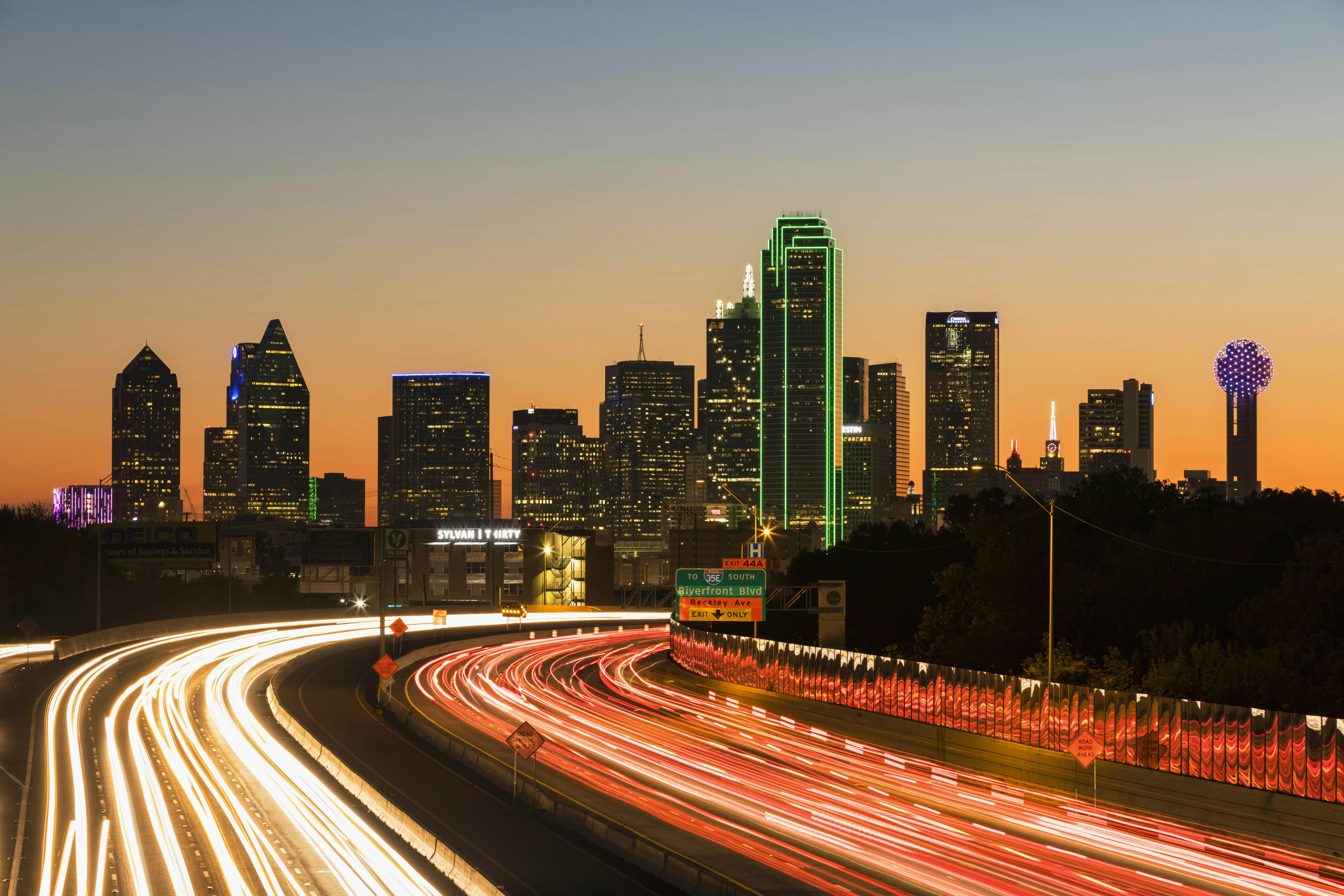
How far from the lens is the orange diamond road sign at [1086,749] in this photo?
33.7 meters

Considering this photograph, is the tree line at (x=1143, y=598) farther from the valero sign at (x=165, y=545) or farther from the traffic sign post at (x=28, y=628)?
the valero sign at (x=165, y=545)

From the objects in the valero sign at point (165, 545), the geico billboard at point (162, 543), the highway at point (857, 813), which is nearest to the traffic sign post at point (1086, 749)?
the highway at point (857, 813)

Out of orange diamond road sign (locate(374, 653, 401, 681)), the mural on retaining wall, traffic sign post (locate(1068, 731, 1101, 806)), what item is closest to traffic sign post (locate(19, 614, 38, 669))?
orange diamond road sign (locate(374, 653, 401, 681))

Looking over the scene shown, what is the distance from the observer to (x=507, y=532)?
171375 millimetres

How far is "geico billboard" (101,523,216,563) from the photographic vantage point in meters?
111

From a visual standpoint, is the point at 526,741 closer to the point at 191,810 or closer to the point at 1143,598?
the point at 191,810

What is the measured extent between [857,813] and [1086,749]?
18.8ft

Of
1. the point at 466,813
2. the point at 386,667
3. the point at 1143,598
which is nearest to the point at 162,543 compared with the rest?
the point at 386,667

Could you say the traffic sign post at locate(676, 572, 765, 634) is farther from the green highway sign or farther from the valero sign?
the valero sign

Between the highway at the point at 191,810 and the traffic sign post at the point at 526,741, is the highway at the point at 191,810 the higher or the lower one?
the lower one

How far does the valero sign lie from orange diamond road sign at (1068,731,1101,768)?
88637 mm

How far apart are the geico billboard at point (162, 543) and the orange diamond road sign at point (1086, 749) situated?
291 ft

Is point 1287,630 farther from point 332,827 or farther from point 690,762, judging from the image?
point 332,827

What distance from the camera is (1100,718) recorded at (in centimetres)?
3725
